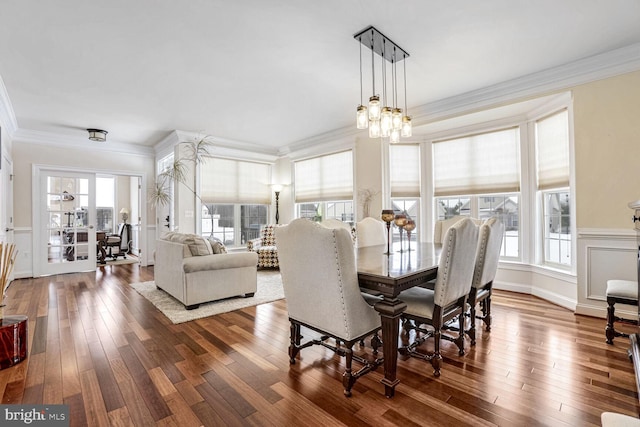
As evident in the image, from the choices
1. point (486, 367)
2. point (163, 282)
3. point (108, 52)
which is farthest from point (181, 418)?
point (108, 52)

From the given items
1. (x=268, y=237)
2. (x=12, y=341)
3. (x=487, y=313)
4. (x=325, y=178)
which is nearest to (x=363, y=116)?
(x=487, y=313)

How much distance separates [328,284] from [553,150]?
3671 millimetres

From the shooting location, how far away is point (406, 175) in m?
5.04

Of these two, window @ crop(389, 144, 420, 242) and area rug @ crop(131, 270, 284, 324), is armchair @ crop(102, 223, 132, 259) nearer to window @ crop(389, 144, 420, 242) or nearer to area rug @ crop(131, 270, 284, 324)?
area rug @ crop(131, 270, 284, 324)

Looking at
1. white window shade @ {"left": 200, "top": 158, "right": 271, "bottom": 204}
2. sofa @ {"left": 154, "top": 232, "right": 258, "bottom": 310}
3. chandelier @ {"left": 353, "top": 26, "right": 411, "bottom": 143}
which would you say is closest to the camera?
chandelier @ {"left": 353, "top": 26, "right": 411, "bottom": 143}

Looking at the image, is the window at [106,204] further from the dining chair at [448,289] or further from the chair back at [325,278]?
the dining chair at [448,289]

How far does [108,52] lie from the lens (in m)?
2.89

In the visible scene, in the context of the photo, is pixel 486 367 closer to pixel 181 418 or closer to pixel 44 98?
pixel 181 418

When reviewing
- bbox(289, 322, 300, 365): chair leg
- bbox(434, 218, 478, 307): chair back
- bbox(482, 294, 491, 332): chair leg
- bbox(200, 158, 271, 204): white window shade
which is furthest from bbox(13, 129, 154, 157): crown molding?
bbox(482, 294, 491, 332): chair leg

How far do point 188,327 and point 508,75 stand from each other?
4.42 m

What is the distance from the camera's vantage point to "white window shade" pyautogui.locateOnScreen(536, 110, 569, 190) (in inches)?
141

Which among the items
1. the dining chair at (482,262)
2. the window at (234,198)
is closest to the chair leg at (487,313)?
the dining chair at (482,262)

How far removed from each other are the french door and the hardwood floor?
3167 millimetres

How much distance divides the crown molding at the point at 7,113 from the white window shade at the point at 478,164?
5794 mm
